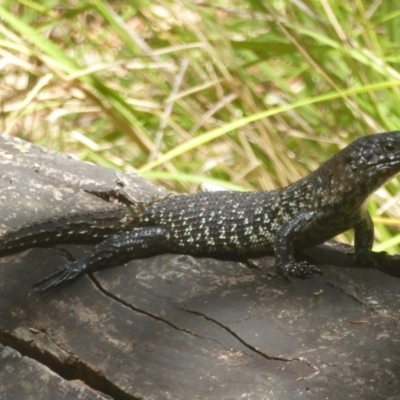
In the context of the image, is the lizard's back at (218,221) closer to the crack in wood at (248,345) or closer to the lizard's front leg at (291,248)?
the lizard's front leg at (291,248)

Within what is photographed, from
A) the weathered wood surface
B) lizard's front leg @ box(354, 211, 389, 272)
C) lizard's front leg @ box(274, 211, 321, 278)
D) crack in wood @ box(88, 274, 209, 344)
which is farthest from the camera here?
lizard's front leg @ box(354, 211, 389, 272)

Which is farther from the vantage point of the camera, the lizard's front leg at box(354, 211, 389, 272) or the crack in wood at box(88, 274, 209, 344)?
the lizard's front leg at box(354, 211, 389, 272)

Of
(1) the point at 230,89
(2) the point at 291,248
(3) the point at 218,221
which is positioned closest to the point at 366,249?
(2) the point at 291,248

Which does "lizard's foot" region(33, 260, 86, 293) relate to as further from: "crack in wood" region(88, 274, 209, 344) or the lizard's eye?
the lizard's eye

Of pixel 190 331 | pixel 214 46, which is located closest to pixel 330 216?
pixel 190 331

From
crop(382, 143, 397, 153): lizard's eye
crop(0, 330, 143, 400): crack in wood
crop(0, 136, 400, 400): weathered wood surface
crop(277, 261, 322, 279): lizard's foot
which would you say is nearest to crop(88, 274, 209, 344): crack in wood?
crop(0, 136, 400, 400): weathered wood surface

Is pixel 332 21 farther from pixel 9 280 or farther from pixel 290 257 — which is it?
pixel 9 280

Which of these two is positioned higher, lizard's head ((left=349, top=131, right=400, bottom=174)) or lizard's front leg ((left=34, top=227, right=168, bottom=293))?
lizard's head ((left=349, top=131, right=400, bottom=174))
